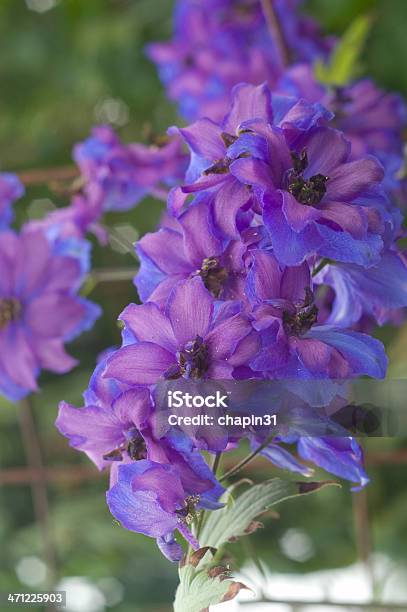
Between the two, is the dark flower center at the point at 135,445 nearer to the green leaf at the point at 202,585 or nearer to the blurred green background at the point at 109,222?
the green leaf at the point at 202,585

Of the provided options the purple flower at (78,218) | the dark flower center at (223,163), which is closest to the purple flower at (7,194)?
the purple flower at (78,218)

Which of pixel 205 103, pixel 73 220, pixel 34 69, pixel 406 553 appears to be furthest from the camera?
pixel 34 69

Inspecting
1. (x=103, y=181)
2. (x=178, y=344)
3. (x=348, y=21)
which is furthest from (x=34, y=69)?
(x=178, y=344)

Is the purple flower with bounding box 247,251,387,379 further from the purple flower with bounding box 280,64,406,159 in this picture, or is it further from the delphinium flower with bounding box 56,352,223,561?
the purple flower with bounding box 280,64,406,159

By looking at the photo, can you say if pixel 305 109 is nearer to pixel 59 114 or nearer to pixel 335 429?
pixel 335 429

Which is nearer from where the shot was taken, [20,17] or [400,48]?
[400,48]

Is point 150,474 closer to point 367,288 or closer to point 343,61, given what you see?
point 367,288

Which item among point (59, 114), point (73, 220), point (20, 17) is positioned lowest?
point (73, 220)

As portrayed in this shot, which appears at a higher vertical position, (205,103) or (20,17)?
(20,17)

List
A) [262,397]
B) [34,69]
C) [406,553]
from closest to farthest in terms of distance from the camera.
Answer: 1. [262,397]
2. [406,553]
3. [34,69]

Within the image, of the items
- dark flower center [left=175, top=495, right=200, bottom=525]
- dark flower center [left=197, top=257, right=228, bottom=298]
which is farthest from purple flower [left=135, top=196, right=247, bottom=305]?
dark flower center [left=175, top=495, right=200, bottom=525]
